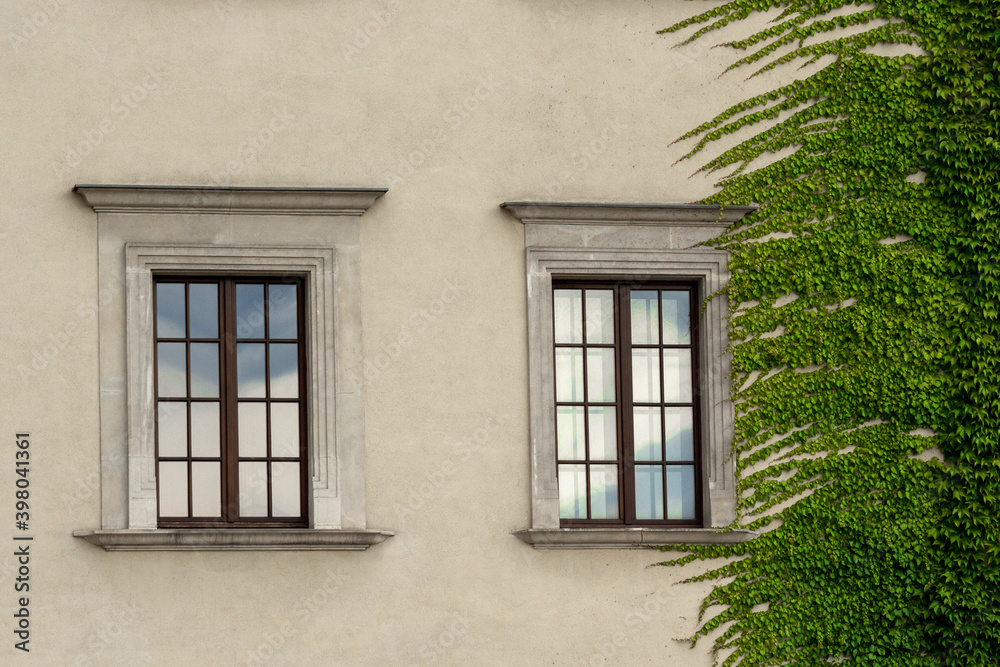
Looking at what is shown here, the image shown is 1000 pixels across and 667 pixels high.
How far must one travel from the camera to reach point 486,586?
12.6 m

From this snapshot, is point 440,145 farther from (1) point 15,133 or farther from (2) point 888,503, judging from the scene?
(2) point 888,503

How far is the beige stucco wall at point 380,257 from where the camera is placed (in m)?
12.1

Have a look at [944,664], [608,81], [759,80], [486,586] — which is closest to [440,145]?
[608,81]

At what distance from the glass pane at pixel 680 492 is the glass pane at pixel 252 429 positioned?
3704 millimetres

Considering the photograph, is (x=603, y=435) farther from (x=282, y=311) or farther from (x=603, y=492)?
(x=282, y=311)

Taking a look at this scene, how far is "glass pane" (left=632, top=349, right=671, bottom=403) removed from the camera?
13242 mm

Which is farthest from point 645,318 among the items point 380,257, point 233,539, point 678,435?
point 233,539

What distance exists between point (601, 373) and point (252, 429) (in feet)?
10.5

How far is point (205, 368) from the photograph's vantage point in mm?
12609

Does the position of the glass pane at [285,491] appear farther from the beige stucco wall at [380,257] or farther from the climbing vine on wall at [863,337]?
the climbing vine on wall at [863,337]

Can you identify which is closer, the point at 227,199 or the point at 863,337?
the point at 227,199

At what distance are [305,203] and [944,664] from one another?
23.2 feet

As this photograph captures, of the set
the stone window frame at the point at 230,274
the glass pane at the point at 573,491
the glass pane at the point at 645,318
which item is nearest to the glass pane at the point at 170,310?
the stone window frame at the point at 230,274

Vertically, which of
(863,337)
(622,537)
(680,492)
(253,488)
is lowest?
(622,537)
